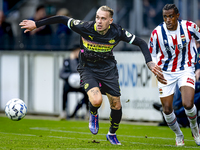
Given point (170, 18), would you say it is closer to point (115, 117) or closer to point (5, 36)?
point (115, 117)

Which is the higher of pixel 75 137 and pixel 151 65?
pixel 151 65

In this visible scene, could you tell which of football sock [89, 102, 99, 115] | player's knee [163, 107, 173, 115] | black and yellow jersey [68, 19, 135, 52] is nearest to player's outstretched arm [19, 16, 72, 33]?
black and yellow jersey [68, 19, 135, 52]

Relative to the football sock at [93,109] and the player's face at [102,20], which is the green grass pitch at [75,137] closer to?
the football sock at [93,109]

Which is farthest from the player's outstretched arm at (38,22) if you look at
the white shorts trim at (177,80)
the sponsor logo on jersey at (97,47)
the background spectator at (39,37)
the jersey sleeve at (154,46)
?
the background spectator at (39,37)

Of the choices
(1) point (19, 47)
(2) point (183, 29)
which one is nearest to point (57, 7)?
(1) point (19, 47)

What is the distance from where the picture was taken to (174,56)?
314 inches

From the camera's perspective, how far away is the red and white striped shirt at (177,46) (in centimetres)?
795

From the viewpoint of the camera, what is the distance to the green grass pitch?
7230mm

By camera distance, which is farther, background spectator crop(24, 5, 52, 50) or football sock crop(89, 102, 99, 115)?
background spectator crop(24, 5, 52, 50)

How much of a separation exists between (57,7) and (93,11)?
3.38m

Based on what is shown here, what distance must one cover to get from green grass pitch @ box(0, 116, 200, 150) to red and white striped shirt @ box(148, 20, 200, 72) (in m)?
1.39

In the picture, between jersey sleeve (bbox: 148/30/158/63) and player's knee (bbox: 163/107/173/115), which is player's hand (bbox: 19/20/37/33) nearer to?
jersey sleeve (bbox: 148/30/158/63)

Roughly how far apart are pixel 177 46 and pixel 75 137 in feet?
8.51

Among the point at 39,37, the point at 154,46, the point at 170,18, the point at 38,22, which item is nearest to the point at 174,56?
the point at 154,46
